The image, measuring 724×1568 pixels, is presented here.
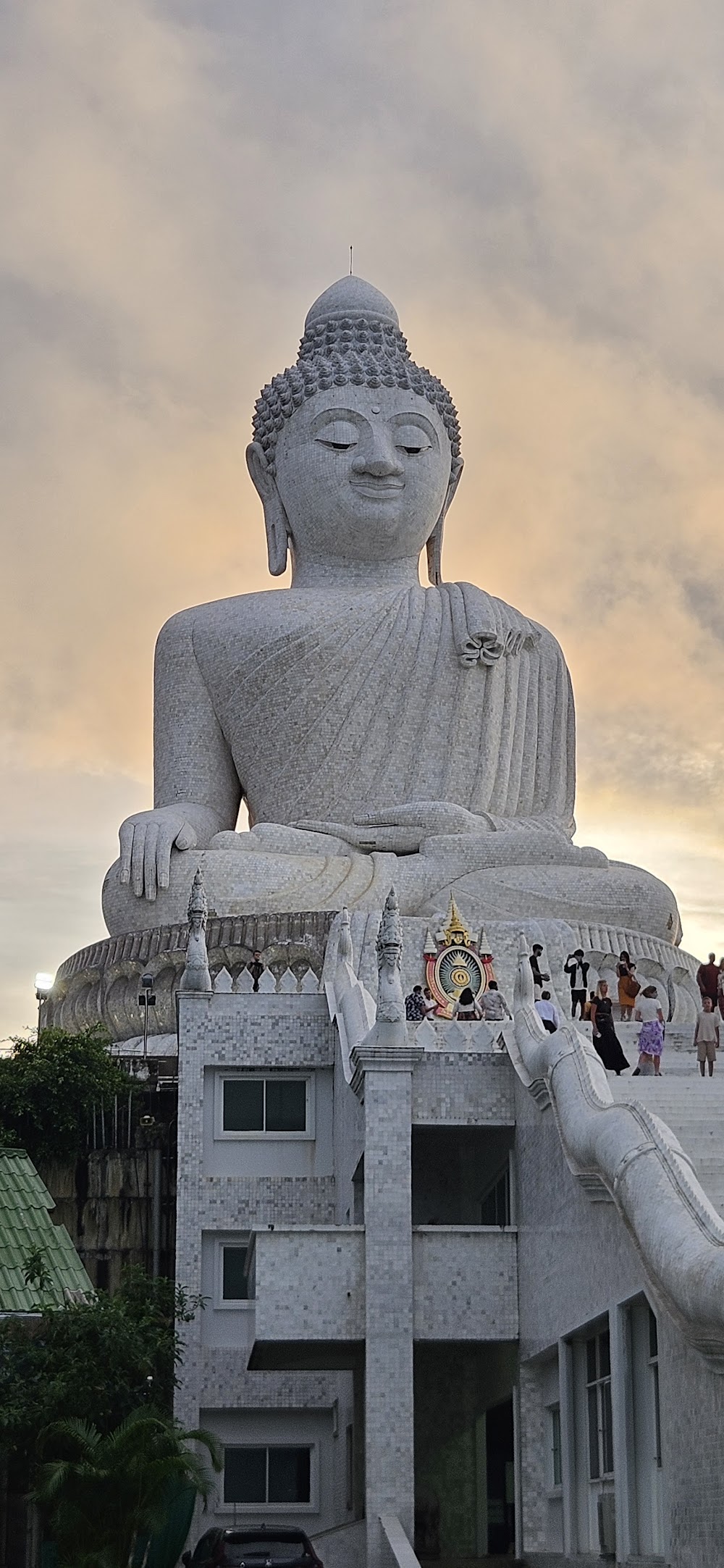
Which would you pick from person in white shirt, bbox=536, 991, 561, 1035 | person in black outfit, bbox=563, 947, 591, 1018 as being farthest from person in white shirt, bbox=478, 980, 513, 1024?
person in black outfit, bbox=563, 947, 591, 1018

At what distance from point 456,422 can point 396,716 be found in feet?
16.5

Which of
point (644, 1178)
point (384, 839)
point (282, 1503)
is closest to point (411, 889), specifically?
point (384, 839)

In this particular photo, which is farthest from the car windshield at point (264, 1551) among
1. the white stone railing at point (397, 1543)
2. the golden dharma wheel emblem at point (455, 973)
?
the golden dharma wheel emblem at point (455, 973)

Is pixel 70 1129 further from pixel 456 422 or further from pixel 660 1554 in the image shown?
pixel 456 422

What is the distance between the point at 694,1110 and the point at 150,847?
12.7 metres

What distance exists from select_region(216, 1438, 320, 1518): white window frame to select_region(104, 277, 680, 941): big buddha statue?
29.6ft

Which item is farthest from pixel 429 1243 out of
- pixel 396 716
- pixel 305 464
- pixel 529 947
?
pixel 305 464

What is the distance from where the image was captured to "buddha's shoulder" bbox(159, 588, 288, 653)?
30.8m

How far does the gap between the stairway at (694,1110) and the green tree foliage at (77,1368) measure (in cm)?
440

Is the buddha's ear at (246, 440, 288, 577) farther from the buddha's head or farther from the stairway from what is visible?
the stairway

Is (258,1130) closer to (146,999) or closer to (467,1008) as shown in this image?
(467,1008)

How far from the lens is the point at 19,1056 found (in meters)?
21.9

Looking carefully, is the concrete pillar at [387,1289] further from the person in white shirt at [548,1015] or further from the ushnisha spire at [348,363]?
the ushnisha spire at [348,363]

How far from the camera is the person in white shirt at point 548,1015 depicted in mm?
19203
